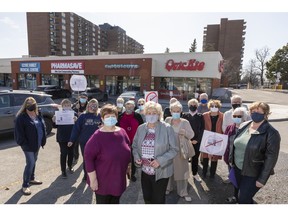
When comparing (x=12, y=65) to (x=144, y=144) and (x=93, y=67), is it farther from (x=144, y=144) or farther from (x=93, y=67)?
(x=144, y=144)

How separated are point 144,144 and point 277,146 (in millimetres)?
1673

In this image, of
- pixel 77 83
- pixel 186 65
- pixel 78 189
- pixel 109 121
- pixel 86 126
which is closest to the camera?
pixel 109 121

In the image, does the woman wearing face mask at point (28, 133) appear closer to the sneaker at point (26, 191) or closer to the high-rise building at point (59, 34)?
the sneaker at point (26, 191)

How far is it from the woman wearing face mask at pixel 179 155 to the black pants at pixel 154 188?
839 millimetres

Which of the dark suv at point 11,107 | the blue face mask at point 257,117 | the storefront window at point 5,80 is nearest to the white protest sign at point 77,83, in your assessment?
the dark suv at point 11,107

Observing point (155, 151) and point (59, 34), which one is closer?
point (155, 151)

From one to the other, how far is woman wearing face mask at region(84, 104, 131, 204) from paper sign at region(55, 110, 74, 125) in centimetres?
226

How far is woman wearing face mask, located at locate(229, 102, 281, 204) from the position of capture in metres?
2.39

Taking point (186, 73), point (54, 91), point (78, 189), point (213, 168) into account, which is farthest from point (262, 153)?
point (54, 91)

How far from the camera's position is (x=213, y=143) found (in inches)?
156

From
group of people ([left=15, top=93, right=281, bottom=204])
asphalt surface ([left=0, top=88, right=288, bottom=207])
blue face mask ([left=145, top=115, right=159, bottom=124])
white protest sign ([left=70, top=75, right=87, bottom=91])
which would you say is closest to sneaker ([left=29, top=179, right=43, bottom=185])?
asphalt surface ([left=0, top=88, right=288, bottom=207])

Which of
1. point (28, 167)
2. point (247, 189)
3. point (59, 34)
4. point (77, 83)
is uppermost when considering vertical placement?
point (59, 34)

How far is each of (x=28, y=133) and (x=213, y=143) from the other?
3.62 metres

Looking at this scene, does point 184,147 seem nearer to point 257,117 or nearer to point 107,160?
point 257,117
